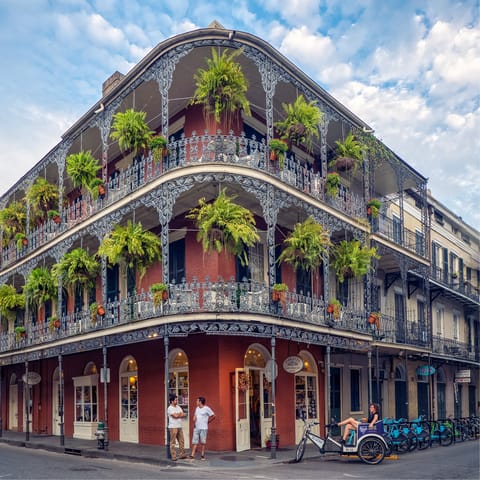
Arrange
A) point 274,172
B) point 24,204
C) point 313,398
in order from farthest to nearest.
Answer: point 24,204
point 313,398
point 274,172

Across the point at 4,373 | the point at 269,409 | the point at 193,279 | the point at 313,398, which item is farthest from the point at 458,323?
the point at 4,373

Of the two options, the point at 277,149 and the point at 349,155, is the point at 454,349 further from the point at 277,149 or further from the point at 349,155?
the point at 277,149

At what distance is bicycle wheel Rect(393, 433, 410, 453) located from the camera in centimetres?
1670

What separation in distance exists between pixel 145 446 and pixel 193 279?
4.93 metres

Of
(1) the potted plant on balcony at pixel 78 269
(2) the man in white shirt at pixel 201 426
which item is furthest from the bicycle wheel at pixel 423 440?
(1) the potted plant on balcony at pixel 78 269

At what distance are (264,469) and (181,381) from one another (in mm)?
4616

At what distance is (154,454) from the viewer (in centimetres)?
1533

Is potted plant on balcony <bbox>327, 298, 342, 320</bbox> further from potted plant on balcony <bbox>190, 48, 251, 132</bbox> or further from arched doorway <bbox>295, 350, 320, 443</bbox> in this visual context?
potted plant on balcony <bbox>190, 48, 251, 132</bbox>

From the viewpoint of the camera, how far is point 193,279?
658 inches

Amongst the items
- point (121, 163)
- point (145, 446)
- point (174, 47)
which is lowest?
point (145, 446)

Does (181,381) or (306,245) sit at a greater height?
(306,245)

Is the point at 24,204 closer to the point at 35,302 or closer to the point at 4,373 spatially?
the point at 35,302

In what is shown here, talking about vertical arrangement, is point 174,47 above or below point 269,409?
above

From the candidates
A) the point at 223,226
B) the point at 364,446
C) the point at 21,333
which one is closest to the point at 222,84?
the point at 223,226
